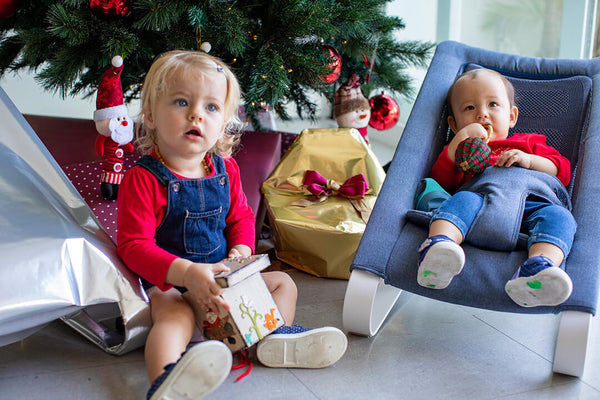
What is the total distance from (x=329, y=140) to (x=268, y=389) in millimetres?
950

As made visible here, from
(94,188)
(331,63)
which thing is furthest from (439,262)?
(94,188)

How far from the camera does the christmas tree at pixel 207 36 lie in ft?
5.40

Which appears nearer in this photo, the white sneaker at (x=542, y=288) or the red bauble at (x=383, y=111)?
the white sneaker at (x=542, y=288)

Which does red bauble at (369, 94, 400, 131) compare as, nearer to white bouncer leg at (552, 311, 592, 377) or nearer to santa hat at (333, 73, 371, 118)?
santa hat at (333, 73, 371, 118)

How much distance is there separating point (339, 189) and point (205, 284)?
754mm

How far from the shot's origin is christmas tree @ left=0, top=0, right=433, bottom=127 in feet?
5.40

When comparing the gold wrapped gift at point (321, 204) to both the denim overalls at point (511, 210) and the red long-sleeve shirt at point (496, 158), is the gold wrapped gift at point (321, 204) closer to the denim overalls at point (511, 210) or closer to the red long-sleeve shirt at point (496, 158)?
the red long-sleeve shirt at point (496, 158)

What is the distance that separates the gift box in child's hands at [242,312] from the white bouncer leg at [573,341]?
0.59 meters

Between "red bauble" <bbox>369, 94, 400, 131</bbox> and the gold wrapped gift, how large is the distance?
407 mm

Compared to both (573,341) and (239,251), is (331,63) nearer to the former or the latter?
(239,251)

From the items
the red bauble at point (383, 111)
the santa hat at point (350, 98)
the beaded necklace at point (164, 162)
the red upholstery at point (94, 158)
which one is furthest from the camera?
the red bauble at point (383, 111)

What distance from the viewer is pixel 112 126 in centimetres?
169

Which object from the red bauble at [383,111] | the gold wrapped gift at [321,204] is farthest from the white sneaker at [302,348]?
the red bauble at [383,111]

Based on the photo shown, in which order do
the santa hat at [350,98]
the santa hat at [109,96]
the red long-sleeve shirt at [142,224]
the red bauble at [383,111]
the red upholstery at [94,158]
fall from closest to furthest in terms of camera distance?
1. the red long-sleeve shirt at [142,224]
2. the santa hat at [109,96]
3. the red upholstery at [94,158]
4. the santa hat at [350,98]
5. the red bauble at [383,111]
